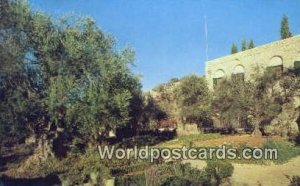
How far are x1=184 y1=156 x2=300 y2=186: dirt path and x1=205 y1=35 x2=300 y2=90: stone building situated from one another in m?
13.5

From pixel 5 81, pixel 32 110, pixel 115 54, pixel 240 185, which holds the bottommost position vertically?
pixel 240 185

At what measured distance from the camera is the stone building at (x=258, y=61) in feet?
116

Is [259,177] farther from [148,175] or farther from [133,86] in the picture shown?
[133,86]

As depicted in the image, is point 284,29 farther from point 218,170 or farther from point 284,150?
point 218,170

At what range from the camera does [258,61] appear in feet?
129

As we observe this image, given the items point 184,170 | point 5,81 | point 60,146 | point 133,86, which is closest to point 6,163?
point 60,146

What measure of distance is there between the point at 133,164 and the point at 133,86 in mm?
7978

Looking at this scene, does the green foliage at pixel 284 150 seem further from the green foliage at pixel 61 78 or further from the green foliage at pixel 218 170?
the green foliage at pixel 61 78

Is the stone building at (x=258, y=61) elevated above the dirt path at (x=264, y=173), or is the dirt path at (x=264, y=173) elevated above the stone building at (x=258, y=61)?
the stone building at (x=258, y=61)

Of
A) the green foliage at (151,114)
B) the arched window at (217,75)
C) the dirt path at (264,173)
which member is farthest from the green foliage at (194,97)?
the dirt path at (264,173)

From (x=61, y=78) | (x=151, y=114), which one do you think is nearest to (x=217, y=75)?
(x=151, y=114)

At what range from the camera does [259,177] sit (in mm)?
19188

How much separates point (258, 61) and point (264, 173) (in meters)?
20.8

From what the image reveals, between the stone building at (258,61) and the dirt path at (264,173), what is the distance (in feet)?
44.2
